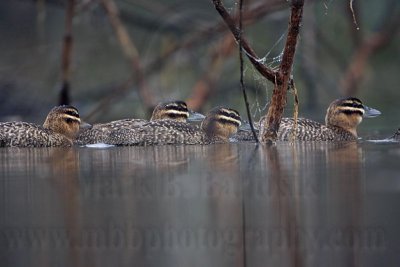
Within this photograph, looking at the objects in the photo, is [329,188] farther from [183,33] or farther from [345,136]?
[183,33]

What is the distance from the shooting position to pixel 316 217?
6152mm

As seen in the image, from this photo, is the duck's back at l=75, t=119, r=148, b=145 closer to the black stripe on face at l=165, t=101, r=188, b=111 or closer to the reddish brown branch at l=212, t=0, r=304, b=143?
the black stripe on face at l=165, t=101, r=188, b=111

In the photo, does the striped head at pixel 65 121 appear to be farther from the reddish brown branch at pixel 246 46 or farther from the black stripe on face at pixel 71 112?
the reddish brown branch at pixel 246 46

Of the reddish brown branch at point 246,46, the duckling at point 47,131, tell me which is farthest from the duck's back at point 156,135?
the reddish brown branch at point 246,46

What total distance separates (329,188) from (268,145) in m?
2.85

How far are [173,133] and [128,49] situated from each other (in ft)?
6.80

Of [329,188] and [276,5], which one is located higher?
[276,5]

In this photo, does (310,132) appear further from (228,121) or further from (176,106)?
(176,106)

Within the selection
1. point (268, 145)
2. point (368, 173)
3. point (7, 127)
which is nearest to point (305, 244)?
point (368, 173)

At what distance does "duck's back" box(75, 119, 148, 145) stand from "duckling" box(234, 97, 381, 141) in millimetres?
1008

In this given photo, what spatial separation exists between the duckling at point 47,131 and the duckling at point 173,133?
1.91 feet

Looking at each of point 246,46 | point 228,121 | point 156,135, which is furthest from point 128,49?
point 246,46

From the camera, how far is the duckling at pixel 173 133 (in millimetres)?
11445

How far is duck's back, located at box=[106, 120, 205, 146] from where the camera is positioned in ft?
37.5
